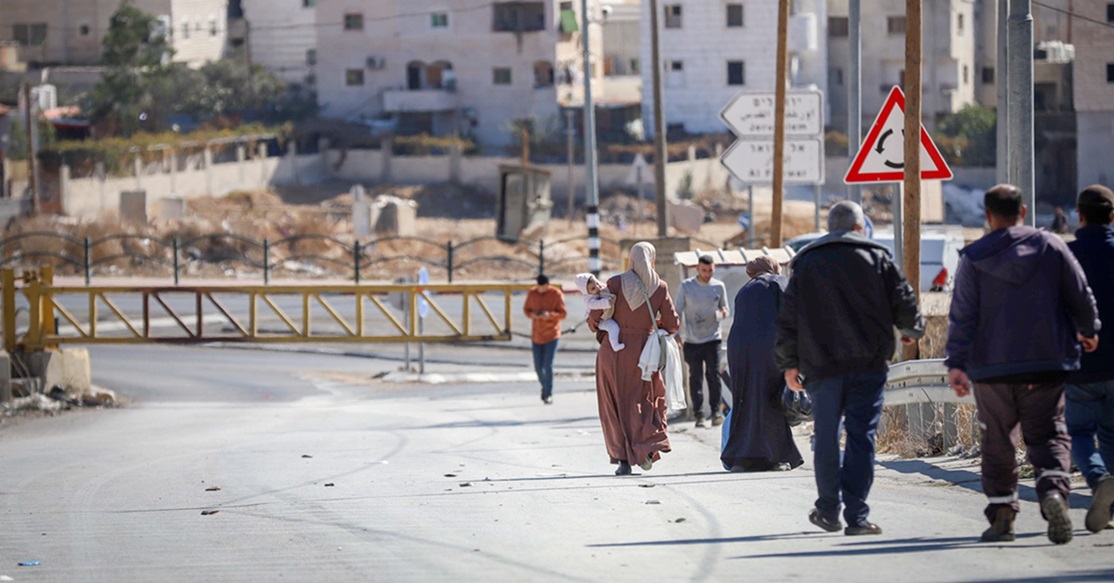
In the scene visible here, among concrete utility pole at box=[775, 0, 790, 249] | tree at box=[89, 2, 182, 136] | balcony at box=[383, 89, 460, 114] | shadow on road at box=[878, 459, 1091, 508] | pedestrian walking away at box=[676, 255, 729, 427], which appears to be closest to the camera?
shadow on road at box=[878, 459, 1091, 508]

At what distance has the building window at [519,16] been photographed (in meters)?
79.2

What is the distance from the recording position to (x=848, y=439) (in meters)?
7.57

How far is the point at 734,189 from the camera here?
71375mm

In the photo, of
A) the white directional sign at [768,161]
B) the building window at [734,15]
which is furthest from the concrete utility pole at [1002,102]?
the building window at [734,15]

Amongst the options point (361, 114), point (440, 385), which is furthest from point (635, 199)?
point (440, 385)

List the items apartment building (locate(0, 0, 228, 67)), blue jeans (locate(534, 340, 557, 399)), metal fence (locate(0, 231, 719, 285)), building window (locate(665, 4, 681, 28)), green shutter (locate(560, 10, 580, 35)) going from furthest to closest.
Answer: apartment building (locate(0, 0, 228, 67)) → green shutter (locate(560, 10, 580, 35)) → building window (locate(665, 4, 681, 28)) → metal fence (locate(0, 231, 719, 285)) → blue jeans (locate(534, 340, 557, 399))

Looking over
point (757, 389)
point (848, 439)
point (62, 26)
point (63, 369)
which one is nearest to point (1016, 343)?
point (848, 439)

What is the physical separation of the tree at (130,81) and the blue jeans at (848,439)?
69193mm

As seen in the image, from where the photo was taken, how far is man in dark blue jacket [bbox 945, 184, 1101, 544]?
7062mm

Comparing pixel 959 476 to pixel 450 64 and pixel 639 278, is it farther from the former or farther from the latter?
pixel 450 64

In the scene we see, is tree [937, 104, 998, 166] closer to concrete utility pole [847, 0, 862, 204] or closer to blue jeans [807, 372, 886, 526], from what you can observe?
concrete utility pole [847, 0, 862, 204]

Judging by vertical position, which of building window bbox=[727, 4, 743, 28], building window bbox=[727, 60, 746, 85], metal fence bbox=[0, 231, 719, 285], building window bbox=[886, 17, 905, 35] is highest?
building window bbox=[727, 4, 743, 28]

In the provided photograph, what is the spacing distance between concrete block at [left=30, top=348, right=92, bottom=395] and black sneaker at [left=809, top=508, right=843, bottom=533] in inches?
693

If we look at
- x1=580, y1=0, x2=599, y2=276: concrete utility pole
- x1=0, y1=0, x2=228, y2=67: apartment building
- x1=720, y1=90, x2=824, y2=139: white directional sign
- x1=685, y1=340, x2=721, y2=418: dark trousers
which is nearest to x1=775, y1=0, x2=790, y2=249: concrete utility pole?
x1=720, y1=90, x2=824, y2=139: white directional sign
